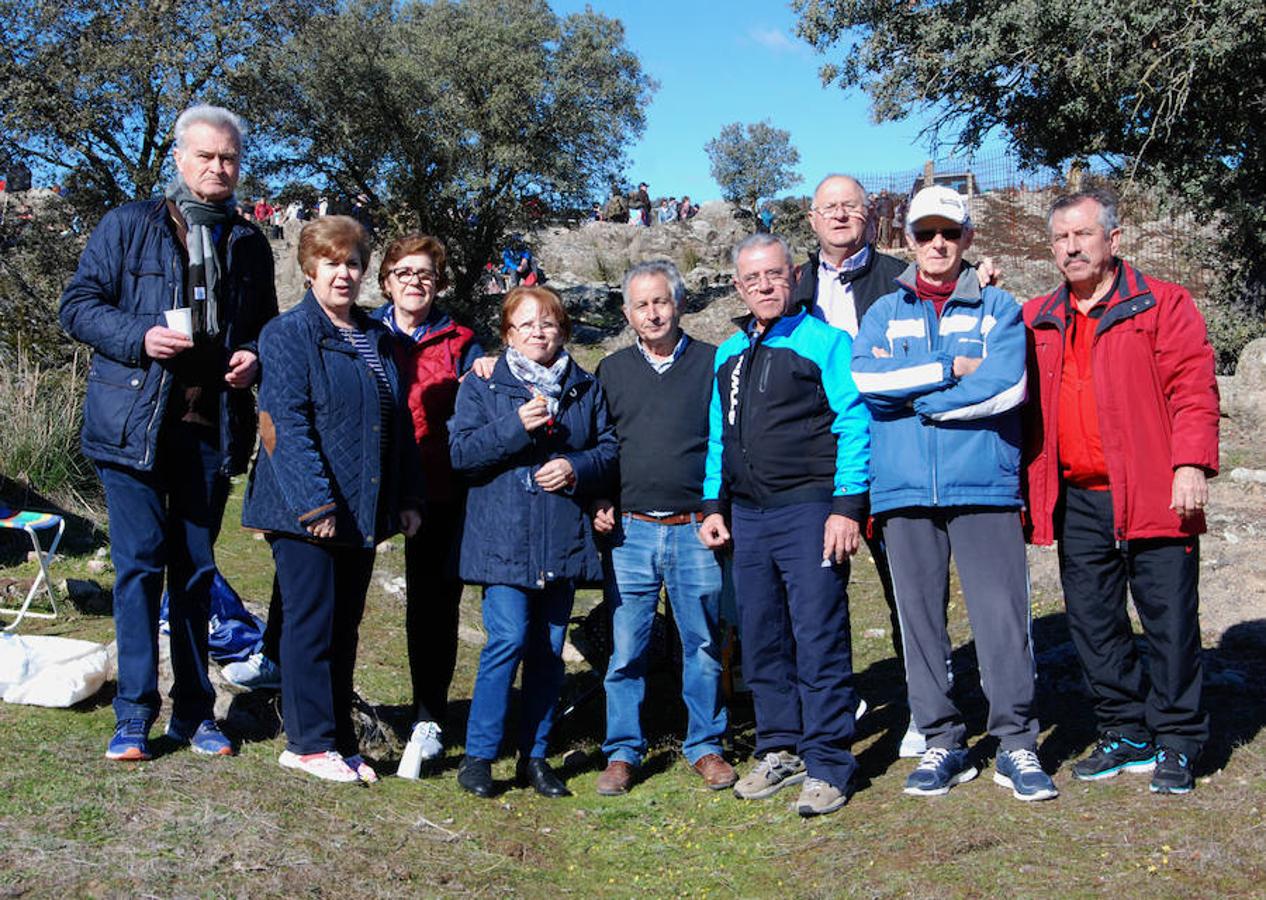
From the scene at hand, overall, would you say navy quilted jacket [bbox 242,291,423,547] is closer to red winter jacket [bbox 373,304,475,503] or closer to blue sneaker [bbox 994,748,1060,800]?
red winter jacket [bbox 373,304,475,503]

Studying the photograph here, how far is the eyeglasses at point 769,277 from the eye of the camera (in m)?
4.33

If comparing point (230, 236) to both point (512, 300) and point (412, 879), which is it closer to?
point (512, 300)

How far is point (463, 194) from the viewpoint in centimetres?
2531

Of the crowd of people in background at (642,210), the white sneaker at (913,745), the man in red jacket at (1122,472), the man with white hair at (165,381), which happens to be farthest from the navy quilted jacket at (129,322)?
the crowd of people in background at (642,210)

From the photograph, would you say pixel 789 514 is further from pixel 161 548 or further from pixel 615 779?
pixel 161 548

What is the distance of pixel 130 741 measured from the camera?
3.97m

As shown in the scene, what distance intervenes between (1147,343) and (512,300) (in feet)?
7.62

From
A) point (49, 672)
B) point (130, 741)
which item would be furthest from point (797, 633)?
point (49, 672)

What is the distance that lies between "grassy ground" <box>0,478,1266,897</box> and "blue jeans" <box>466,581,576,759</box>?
231 millimetres

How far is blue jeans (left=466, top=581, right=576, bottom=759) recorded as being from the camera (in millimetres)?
4348

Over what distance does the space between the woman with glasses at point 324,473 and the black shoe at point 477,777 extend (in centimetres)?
37

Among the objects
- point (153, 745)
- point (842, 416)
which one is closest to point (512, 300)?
point (842, 416)

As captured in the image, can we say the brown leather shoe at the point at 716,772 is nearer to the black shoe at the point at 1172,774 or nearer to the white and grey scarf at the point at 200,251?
the black shoe at the point at 1172,774

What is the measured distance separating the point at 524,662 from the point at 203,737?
1.20 meters
